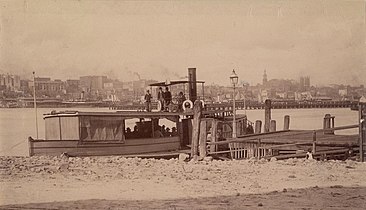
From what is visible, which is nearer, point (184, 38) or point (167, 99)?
point (184, 38)

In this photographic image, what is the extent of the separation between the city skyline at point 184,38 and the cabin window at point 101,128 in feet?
5.70

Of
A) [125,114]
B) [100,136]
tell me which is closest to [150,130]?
[125,114]

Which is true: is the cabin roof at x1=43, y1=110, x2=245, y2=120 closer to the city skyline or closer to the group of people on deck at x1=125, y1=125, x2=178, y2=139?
the group of people on deck at x1=125, y1=125, x2=178, y2=139

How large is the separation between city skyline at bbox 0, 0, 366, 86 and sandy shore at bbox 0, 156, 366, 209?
0.97 metres

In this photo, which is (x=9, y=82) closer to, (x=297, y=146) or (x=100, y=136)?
(x=100, y=136)

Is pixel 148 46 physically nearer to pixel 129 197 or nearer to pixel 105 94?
pixel 105 94

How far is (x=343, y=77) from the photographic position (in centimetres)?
466

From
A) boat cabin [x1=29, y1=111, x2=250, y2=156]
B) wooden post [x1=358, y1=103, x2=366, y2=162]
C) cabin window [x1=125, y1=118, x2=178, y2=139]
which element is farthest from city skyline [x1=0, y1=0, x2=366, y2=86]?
A: cabin window [x1=125, y1=118, x2=178, y2=139]

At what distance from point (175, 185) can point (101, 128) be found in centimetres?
238

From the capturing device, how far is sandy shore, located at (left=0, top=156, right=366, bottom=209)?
164 inches

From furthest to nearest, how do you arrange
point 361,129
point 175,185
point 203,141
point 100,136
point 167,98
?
1. point 167,98
2. point 100,136
3. point 203,141
4. point 361,129
5. point 175,185

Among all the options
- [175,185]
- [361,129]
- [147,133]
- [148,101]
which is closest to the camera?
[175,185]

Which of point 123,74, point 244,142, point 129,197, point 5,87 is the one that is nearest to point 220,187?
point 129,197

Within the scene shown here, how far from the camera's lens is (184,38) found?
179 inches
